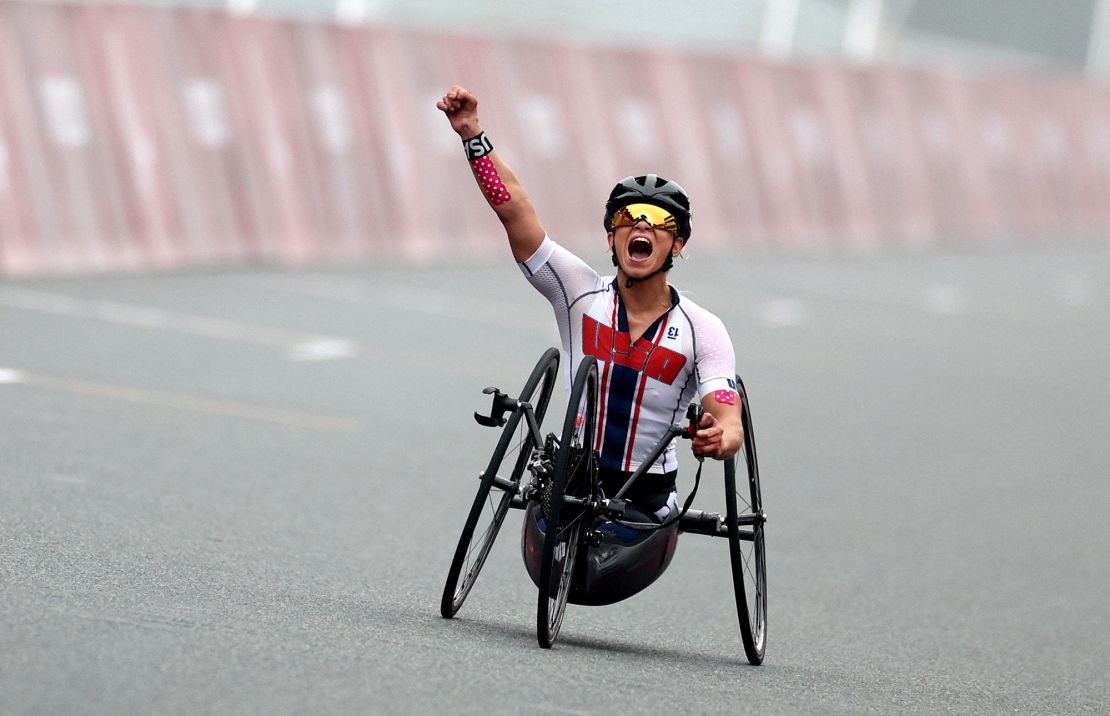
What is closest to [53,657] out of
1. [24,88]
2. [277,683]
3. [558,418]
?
[277,683]

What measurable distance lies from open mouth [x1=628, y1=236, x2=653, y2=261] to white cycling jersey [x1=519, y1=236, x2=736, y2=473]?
0.15 meters

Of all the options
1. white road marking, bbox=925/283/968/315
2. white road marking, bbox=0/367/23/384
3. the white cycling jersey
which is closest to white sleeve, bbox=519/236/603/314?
A: the white cycling jersey

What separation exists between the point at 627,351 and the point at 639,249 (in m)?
0.35

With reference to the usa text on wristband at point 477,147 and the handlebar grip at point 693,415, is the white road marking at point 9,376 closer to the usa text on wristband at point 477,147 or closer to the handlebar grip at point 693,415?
the usa text on wristband at point 477,147

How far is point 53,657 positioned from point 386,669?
931 mm

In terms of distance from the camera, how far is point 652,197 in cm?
663

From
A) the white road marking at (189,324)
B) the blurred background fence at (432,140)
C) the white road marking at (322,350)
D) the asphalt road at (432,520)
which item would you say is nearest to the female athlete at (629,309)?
the asphalt road at (432,520)

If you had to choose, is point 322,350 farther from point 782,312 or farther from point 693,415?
point 693,415

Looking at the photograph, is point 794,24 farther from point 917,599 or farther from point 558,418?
point 917,599

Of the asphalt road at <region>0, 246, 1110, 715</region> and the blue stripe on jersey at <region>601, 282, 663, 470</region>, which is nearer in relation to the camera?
the asphalt road at <region>0, 246, 1110, 715</region>

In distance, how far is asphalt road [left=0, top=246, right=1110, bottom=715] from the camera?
18.7 feet

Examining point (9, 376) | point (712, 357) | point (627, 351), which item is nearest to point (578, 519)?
point (627, 351)

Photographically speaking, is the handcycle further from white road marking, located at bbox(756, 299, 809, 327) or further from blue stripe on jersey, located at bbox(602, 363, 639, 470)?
white road marking, located at bbox(756, 299, 809, 327)

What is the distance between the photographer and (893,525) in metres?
10.6
